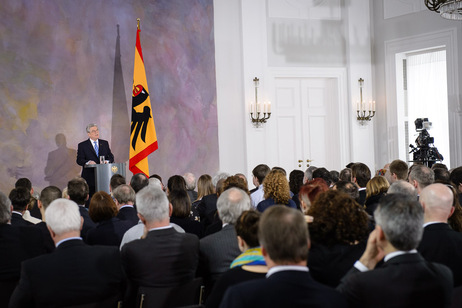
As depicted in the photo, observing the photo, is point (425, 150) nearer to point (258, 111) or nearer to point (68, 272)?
point (258, 111)

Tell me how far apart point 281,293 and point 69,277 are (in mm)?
1540

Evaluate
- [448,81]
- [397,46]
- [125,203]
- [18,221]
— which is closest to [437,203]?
[125,203]

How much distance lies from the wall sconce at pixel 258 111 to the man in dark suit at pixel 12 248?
305 inches

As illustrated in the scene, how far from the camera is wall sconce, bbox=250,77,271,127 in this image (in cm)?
1145

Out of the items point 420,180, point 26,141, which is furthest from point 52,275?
point 26,141

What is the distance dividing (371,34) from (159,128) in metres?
5.37

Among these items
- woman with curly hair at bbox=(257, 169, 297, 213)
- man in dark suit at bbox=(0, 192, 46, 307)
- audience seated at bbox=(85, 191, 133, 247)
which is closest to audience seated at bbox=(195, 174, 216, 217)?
woman with curly hair at bbox=(257, 169, 297, 213)

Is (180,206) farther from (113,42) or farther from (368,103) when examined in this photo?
(368,103)

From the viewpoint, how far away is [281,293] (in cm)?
207

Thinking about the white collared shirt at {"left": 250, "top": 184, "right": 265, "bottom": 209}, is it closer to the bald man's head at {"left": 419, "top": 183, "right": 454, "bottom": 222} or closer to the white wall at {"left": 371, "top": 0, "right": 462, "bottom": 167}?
the bald man's head at {"left": 419, "top": 183, "right": 454, "bottom": 222}

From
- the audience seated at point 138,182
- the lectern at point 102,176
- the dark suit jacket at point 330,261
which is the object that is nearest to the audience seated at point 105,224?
the audience seated at point 138,182

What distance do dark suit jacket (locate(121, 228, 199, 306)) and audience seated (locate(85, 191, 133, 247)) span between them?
1.07m

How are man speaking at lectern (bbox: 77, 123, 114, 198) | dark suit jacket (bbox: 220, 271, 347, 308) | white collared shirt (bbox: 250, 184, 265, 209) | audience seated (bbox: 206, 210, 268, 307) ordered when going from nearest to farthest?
dark suit jacket (bbox: 220, 271, 347, 308)
audience seated (bbox: 206, 210, 268, 307)
white collared shirt (bbox: 250, 184, 265, 209)
man speaking at lectern (bbox: 77, 123, 114, 198)

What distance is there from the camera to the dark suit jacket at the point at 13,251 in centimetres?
387
